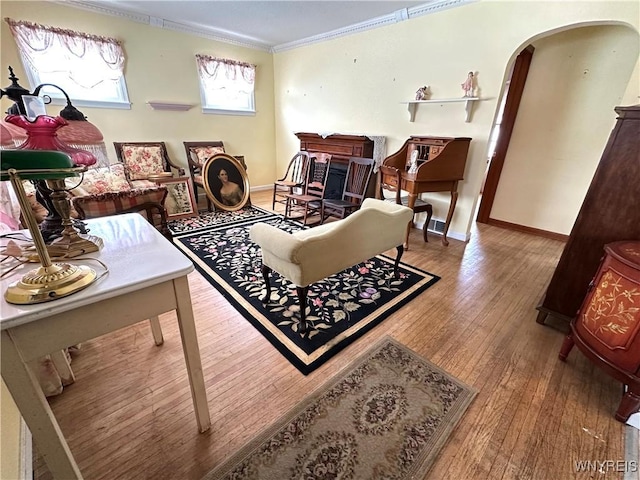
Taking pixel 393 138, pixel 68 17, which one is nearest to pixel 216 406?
pixel 393 138

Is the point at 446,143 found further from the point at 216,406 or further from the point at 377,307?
the point at 216,406

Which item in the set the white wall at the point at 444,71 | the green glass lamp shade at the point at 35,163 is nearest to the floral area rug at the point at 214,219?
the white wall at the point at 444,71

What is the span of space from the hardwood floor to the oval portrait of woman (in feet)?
7.71

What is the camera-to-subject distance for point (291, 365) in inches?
62.2

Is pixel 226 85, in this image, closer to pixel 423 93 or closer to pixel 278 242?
pixel 423 93

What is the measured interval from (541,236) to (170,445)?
447 cm

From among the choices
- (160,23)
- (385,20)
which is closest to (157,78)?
(160,23)

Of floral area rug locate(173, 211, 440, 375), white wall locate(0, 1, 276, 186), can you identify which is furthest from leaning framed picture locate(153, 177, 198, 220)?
floral area rug locate(173, 211, 440, 375)

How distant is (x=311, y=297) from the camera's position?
2.18 meters

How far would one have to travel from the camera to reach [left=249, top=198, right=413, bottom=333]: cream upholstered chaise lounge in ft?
5.37

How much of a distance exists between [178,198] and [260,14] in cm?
265

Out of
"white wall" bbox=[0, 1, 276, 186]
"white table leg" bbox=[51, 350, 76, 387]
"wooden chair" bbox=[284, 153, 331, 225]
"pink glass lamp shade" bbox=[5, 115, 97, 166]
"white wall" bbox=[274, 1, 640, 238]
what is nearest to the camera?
"pink glass lamp shade" bbox=[5, 115, 97, 166]

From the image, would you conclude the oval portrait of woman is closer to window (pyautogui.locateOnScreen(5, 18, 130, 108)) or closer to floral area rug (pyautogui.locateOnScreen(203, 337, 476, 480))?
window (pyautogui.locateOnScreen(5, 18, 130, 108))

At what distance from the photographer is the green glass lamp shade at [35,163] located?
661mm
